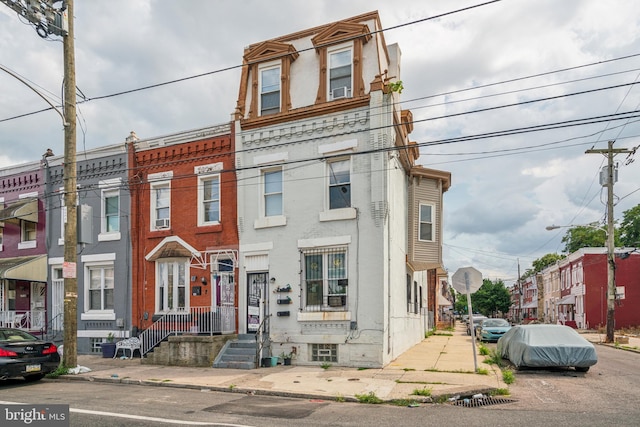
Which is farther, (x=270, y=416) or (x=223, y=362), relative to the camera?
(x=223, y=362)

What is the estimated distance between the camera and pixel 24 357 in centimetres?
1263

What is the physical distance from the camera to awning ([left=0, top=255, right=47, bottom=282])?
65.9 ft

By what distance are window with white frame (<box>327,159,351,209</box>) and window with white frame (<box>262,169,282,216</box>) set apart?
6.01 ft

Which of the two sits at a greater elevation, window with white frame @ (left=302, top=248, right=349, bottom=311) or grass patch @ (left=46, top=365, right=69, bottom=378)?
window with white frame @ (left=302, top=248, right=349, bottom=311)

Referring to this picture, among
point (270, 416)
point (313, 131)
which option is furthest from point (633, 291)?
point (270, 416)

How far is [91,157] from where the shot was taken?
68.3ft

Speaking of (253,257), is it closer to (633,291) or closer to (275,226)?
(275,226)

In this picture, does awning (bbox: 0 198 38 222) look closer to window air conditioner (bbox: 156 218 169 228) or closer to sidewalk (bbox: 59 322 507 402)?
window air conditioner (bbox: 156 218 169 228)

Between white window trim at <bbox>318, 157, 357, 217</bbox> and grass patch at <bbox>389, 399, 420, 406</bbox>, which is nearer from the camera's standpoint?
grass patch at <bbox>389, 399, 420, 406</bbox>

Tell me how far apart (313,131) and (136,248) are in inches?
316

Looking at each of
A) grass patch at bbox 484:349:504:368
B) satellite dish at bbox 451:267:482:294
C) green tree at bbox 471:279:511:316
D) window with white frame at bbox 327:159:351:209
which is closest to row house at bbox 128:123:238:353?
window with white frame at bbox 327:159:351:209

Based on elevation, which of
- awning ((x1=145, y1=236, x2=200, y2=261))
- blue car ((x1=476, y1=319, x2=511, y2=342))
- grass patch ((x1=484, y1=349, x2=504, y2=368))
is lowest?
blue car ((x1=476, y1=319, x2=511, y2=342))

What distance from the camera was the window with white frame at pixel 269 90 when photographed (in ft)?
58.1

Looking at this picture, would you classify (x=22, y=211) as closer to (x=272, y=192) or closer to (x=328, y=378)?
(x=272, y=192)
